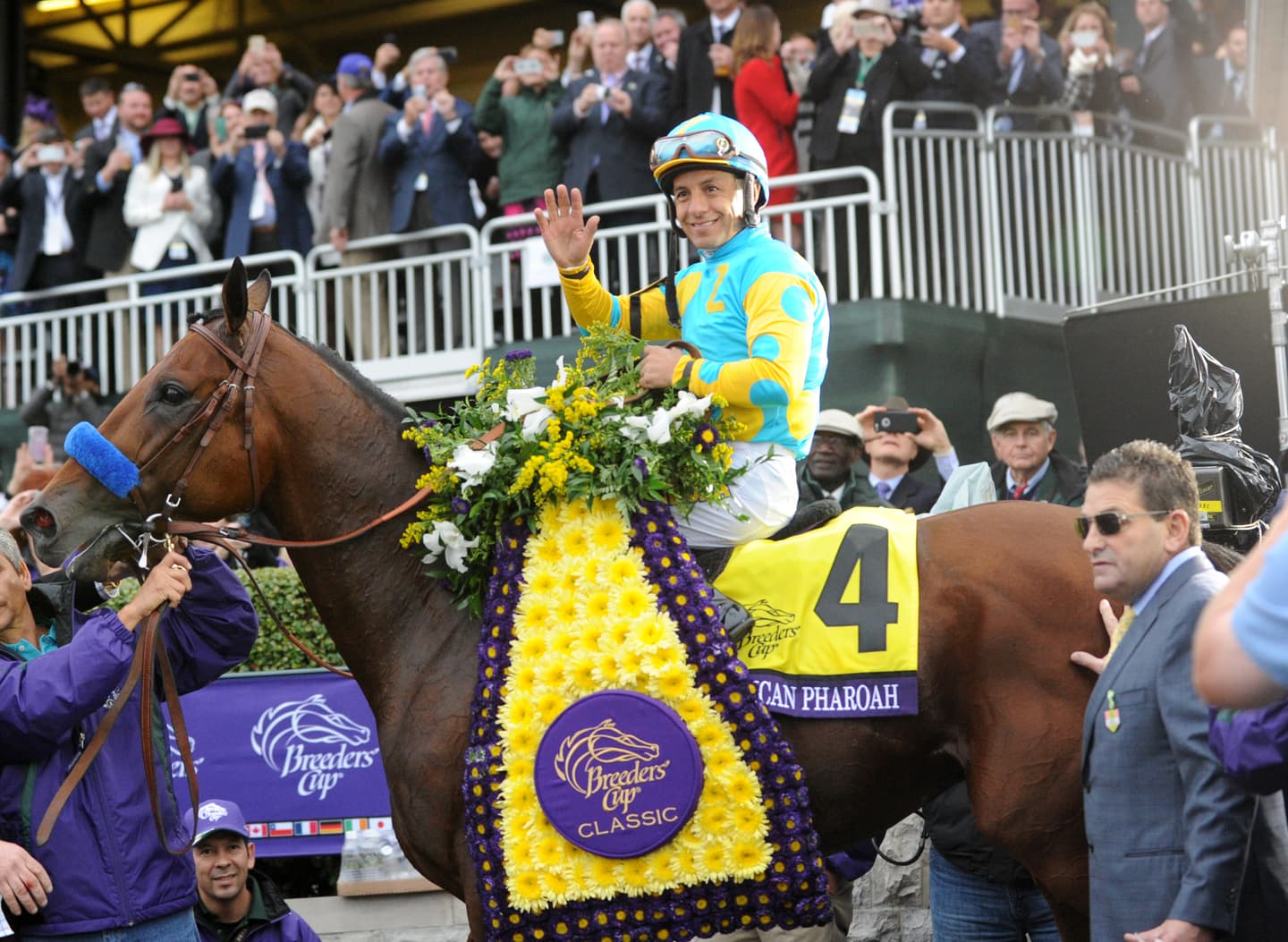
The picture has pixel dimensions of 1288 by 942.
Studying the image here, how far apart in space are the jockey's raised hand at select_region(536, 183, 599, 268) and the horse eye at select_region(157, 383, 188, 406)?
117 centimetres

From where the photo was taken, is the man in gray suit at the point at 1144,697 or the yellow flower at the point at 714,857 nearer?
the man in gray suit at the point at 1144,697

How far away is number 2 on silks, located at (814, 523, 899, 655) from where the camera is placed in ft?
13.1

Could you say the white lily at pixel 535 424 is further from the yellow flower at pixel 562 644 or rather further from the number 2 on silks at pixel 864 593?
the number 2 on silks at pixel 864 593

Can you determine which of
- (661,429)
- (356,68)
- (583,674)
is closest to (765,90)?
(356,68)

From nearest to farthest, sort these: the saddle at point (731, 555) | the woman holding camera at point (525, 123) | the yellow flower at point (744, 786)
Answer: the yellow flower at point (744, 786)
the saddle at point (731, 555)
the woman holding camera at point (525, 123)

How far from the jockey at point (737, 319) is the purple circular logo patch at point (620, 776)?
0.58 metres

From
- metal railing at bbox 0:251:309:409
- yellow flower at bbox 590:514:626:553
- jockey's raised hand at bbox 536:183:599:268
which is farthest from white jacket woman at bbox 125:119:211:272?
yellow flower at bbox 590:514:626:553

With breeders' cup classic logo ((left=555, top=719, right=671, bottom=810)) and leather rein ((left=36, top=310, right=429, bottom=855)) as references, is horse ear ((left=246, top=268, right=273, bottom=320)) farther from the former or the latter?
breeders' cup classic logo ((left=555, top=719, right=671, bottom=810))

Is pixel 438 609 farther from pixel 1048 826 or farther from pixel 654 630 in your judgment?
pixel 1048 826

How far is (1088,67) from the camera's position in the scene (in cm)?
1045

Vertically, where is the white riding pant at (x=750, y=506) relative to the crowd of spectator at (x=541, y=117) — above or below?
below

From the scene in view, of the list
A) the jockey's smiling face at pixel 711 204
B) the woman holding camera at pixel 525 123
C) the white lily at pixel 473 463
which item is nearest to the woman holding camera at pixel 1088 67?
the woman holding camera at pixel 525 123

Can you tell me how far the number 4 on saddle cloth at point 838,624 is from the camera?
3.99 metres

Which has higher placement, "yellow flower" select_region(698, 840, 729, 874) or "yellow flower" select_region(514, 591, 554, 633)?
"yellow flower" select_region(514, 591, 554, 633)
